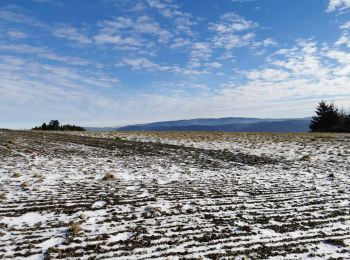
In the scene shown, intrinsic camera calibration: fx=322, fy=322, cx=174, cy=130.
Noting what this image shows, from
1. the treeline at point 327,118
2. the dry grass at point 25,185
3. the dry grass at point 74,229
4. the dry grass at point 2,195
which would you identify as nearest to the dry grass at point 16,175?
the dry grass at point 25,185

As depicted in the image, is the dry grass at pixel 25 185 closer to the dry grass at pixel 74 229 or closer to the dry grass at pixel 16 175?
the dry grass at pixel 16 175

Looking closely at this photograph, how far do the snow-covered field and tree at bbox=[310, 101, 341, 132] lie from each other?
67162 mm

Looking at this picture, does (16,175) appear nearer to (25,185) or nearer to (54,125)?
(25,185)

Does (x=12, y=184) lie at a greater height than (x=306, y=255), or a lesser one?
greater

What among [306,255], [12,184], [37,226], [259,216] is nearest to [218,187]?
[259,216]

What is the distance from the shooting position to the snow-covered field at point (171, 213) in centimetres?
694

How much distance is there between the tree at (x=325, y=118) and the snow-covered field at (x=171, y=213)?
67.2 meters

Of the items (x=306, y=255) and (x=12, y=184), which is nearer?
(x=306, y=255)

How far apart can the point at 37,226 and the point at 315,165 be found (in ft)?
52.0

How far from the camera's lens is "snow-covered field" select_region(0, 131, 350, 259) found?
273 inches

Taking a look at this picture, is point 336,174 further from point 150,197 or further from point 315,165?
point 150,197

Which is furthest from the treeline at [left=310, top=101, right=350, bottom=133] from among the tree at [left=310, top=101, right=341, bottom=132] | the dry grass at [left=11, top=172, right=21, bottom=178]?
the dry grass at [left=11, top=172, right=21, bottom=178]

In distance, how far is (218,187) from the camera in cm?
1272

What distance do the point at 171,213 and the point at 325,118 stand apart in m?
79.3
